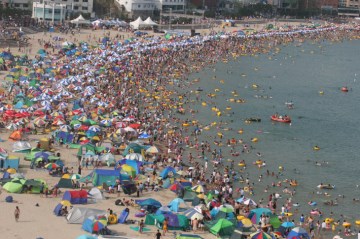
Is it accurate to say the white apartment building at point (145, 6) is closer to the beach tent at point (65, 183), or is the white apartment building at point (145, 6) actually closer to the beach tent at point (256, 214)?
the beach tent at point (65, 183)

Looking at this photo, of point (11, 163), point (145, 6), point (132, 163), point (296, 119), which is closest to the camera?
point (11, 163)

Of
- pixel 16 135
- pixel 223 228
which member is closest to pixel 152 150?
pixel 16 135

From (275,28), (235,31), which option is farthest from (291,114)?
(275,28)

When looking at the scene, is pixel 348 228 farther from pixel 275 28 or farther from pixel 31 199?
pixel 275 28

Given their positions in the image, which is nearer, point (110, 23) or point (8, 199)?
point (8, 199)

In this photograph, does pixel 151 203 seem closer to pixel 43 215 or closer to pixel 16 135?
pixel 43 215

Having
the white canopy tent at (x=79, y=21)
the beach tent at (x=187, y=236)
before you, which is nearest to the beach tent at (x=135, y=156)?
the beach tent at (x=187, y=236)
